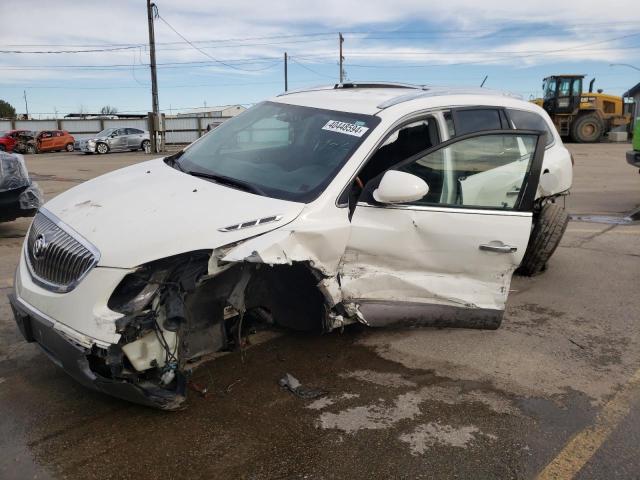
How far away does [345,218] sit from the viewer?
3.54 m

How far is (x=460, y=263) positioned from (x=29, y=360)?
2.99m

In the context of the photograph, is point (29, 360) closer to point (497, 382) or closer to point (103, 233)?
point (103, 233)

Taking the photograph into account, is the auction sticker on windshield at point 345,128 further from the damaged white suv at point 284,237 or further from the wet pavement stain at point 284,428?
the wet pavement stain at point 284,428

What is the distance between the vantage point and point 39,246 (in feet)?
10.8

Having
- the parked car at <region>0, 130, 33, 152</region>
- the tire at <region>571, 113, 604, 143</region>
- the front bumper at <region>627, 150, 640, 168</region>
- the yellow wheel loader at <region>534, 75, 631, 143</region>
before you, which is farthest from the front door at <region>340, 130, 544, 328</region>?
the parked car at <region>0, 130, 33, 152</region>

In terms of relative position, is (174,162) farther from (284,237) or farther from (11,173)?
(11,173)

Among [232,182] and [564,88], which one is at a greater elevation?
[232,182]

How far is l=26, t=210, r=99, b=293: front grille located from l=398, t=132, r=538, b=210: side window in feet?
6.69

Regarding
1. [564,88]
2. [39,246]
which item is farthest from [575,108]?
[39,246]

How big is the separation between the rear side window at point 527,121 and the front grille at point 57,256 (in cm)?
375

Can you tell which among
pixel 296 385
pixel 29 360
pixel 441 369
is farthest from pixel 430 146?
pixel 29 360

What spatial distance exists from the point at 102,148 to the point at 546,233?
2954 cm

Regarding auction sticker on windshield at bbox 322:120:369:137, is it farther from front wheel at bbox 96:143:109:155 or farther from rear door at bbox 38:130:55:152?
rear door at bbox 38:130:55:152

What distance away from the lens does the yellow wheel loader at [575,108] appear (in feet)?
94.8
